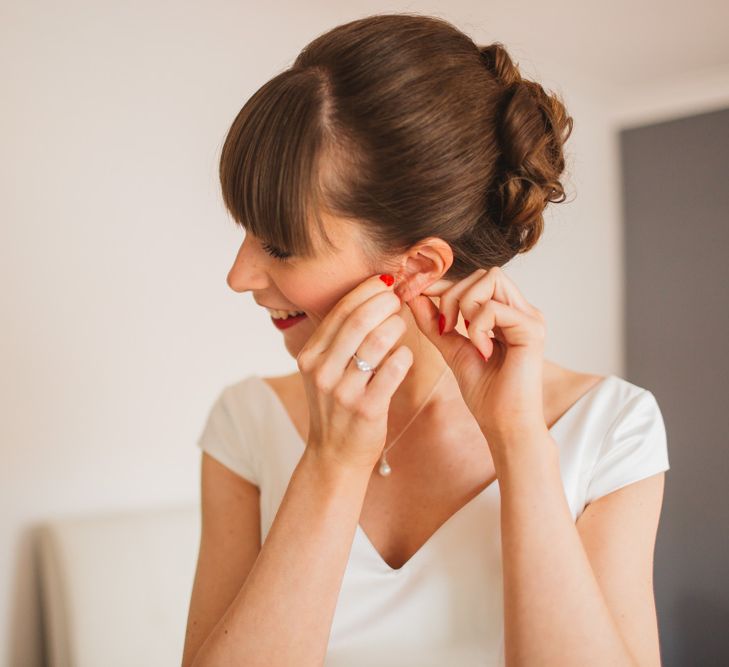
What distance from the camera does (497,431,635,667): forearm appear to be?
2.97 feet

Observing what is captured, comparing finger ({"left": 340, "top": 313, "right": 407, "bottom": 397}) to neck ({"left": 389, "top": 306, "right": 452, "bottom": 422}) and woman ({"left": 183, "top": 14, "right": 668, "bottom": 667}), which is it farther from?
neck ({"left": 389, "top": 306, "right": 452, "bottom": 422})

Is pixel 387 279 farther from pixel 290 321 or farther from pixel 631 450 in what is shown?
pixel 631 450

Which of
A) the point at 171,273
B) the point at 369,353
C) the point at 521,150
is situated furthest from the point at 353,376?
the point at 171,273

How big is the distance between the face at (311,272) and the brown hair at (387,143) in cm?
2

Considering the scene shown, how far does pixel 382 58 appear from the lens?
0.97m

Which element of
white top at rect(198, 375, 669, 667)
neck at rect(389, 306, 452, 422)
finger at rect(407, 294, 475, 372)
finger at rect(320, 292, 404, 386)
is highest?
finger at rect(320, 292, 404, 386)

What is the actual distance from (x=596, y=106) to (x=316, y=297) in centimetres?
248

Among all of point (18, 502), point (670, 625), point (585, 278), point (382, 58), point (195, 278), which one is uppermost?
point (382, 58)

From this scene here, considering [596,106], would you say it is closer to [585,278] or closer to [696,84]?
[696,84]

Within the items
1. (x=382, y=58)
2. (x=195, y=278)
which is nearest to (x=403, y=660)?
(x=382, y=58)

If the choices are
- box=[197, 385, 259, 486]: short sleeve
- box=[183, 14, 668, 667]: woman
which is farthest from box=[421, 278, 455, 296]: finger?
box=[197, 385, 259, 486]: short sleeve

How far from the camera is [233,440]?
1.34 metres

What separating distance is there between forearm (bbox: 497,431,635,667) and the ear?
0.24 meters

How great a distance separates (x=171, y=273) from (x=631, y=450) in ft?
4.48
